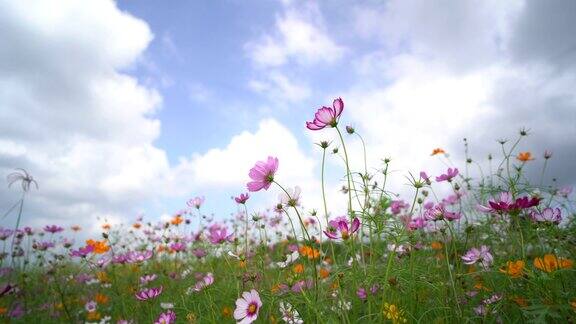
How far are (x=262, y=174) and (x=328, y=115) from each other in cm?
39

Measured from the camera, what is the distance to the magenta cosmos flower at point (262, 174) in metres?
1.83

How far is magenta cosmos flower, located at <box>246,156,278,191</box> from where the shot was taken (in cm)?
183

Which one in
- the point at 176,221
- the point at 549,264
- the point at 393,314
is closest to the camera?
the point at 393,314

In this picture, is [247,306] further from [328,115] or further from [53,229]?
[53,229]

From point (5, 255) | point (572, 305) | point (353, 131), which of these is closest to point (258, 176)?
point (353, 131)

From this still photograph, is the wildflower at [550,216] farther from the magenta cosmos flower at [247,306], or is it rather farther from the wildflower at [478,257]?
the magenta cosmos flower at [247,306]

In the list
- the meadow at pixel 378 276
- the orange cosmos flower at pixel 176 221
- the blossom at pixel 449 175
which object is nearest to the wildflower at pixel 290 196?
the meadow at pixel 378 276

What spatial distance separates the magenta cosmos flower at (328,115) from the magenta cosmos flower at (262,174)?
10.1 inches

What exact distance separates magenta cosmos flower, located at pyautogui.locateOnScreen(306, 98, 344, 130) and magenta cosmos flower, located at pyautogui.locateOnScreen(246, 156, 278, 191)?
256 millimetres

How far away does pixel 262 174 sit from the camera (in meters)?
1.85

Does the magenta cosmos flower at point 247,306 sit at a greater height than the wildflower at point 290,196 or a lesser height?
lesser

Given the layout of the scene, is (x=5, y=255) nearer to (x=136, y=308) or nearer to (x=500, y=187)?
(x=136, y=308)

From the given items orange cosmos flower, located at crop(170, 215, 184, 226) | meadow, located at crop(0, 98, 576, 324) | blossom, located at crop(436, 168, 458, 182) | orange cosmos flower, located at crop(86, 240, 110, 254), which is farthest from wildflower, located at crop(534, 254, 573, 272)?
orange cosmos flower, located at crop(170, 215, 184, 226)

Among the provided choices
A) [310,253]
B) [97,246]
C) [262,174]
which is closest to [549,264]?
[310,253]
